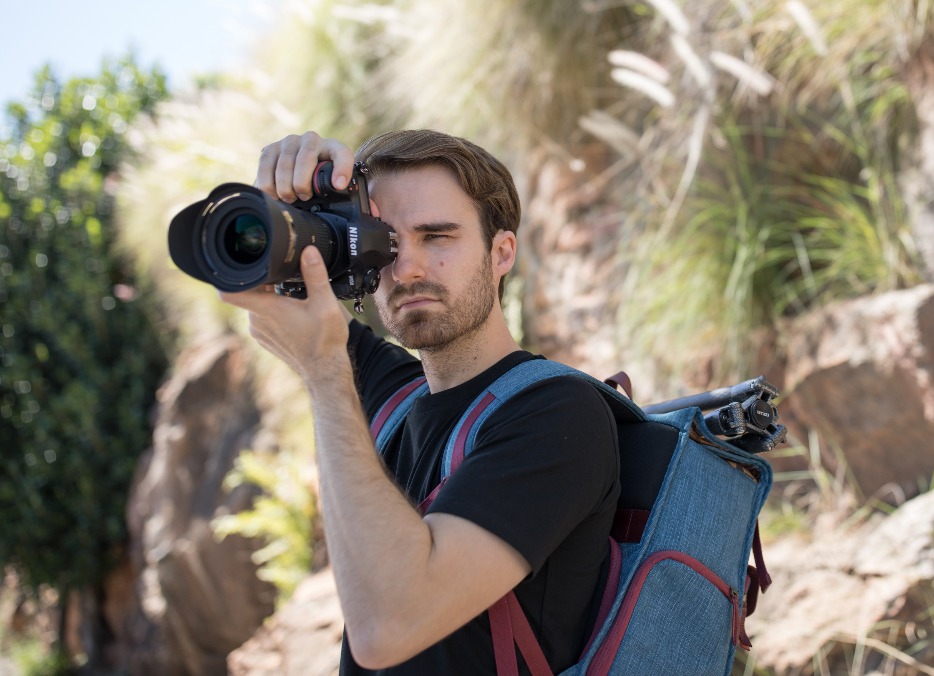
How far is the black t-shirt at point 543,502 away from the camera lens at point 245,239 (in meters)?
0.50

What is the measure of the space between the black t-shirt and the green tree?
686 cm

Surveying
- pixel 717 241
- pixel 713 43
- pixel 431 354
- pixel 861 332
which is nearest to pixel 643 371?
pixel 717 241

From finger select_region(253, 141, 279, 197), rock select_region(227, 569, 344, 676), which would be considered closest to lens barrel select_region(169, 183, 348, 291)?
finger select_region(253, 141, 279, 197)

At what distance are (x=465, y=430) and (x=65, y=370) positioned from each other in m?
7.43

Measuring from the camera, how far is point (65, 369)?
8234 millimetres

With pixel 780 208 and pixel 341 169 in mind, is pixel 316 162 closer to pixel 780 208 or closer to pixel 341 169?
pixel 341 169

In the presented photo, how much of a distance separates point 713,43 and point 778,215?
86cm

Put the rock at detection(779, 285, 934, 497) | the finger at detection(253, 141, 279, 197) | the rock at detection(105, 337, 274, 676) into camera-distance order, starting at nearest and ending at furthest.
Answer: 1. the finger at detection(253, 141, 279, 197)
2. the rock at detection(779, 285, 934, 497)
3. the rock at detection(105, 337, 274, 676)

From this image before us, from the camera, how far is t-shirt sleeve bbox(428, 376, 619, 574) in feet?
4.80

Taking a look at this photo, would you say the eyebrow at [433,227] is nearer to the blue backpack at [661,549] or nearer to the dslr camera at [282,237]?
the dslr camera at [282,237]

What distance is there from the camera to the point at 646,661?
1637mm

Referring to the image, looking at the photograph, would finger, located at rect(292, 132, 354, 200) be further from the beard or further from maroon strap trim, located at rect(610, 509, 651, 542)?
maroon strap trim, located at rect(610, 509, 651, 542)

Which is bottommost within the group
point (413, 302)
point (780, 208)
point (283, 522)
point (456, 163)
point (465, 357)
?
point (283, 522)

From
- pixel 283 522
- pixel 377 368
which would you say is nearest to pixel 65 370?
pixel 283 522
